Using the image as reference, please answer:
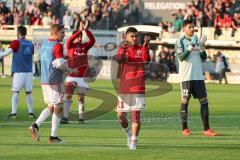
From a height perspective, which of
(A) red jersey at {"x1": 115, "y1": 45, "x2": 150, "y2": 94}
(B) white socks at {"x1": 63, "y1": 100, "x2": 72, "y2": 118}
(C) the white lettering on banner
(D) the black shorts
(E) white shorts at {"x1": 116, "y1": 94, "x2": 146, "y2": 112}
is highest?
(A) red jersey at {"x1": 115, "y1": 45, "x2": 150, "y2": 94}

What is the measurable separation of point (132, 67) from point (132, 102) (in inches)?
23.4

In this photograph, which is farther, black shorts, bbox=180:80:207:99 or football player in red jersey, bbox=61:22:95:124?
football player in red jersey, bbox=61:22:95:124

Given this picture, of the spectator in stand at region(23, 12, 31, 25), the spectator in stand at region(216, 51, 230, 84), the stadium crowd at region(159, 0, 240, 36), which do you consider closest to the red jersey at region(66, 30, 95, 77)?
the spectator in stand at region(216, 51, 230, 84)

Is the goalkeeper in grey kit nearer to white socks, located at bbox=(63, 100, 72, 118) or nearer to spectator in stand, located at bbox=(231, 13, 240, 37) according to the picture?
white socks, located at bbox=(63, 100, 72, 118)

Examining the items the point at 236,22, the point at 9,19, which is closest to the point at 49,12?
the point at 9,19

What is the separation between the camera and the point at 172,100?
31094 millimetres

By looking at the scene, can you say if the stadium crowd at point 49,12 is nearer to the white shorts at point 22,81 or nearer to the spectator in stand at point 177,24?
the spectator in stand at point 177,24

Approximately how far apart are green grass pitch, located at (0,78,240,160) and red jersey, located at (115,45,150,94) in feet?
3.34

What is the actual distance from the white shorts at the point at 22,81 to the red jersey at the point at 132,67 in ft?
25.2

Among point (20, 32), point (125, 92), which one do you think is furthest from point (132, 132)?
point (20, 32)

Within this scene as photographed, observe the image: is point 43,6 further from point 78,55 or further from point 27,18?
point 78,55

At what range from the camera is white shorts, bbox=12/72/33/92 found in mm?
23266

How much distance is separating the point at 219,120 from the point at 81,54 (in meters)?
3.83

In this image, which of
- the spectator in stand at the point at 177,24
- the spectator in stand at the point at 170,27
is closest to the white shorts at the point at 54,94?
the spectator in stand at the point at 177,24
